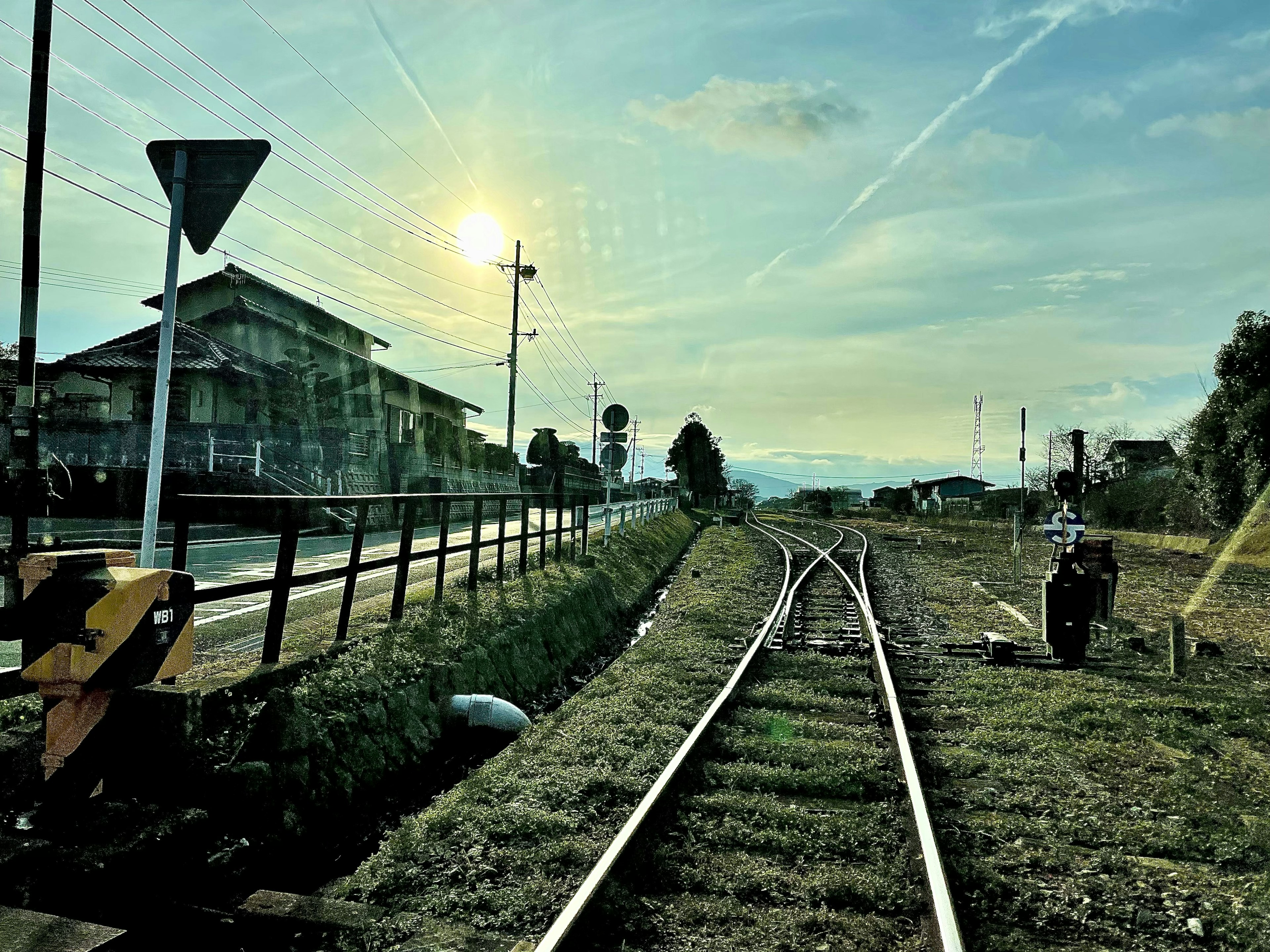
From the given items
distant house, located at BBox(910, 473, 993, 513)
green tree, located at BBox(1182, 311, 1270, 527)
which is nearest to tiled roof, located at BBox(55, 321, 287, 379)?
green tree, located at BBox(1182, 311, 1270, 527)

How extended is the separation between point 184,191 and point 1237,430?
29.7 metres

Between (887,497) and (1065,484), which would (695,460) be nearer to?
(887,497)

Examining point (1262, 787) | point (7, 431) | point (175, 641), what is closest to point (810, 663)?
point (1262, 787)

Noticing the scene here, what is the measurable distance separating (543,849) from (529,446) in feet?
213

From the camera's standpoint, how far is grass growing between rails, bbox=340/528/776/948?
11.8 feet

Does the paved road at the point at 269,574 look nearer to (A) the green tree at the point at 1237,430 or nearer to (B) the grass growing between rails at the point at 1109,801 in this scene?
(B) the grass growing between rails at the point at 1109,801

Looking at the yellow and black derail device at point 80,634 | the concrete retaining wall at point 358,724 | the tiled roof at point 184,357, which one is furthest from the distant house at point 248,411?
the yellow and black derail device at point 80,634

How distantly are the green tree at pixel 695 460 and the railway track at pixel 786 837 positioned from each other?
6340 centimetres

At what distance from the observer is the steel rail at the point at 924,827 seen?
3266mm

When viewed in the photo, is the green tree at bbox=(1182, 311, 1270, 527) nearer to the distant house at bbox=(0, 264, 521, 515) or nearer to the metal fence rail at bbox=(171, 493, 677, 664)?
the metal fence rail at bbox=(171, 493, 677, 664)

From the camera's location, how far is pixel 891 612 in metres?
12.9

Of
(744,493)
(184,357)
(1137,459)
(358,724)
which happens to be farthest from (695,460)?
(358,724)

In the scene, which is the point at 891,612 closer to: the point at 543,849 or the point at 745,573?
the point at 745,573

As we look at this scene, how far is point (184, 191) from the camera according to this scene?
479 cm
